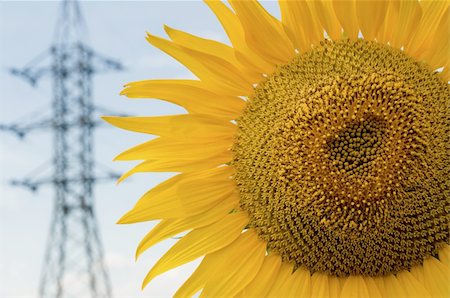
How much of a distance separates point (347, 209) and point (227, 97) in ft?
1.99

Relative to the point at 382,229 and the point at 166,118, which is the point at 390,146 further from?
the point at 166,118

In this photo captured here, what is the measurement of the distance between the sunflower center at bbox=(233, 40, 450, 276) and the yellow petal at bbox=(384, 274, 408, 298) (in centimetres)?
5

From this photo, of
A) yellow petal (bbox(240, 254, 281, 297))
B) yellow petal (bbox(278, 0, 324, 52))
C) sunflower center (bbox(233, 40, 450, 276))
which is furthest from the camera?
yellow petal (bbox(240, 254, 281, 297))

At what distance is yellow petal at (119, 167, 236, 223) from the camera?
232 centimetres

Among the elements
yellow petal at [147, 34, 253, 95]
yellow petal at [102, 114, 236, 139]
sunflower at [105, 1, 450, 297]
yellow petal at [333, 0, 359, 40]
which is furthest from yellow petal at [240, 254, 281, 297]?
yellow petal at [333, 0, 359, 40]

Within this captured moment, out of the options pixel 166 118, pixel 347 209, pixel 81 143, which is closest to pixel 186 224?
pixel 166 118

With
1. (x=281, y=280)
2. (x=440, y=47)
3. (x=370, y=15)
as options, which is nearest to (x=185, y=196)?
(x=281, y=280)

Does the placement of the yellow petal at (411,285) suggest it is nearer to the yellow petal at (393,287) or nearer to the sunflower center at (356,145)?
the yellow petal at (393,287)

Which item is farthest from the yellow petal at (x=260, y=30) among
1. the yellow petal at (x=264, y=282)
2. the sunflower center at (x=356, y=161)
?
the yellow petal at (x=264, y=282)

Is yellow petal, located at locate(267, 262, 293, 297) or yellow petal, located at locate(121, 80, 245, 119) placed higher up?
yellow petal, located at locate(121, 80, 245, 119)

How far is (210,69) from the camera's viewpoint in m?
2.29

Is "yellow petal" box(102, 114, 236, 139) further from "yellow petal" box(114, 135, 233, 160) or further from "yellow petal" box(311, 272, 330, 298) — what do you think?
"yellow petal" box(311, 272, 330, 298)

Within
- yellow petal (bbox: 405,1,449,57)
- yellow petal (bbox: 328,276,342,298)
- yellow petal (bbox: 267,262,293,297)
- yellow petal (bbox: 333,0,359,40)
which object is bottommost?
yellow petal (bbox: 328,276,342,298)

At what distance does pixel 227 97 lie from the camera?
235 cm
